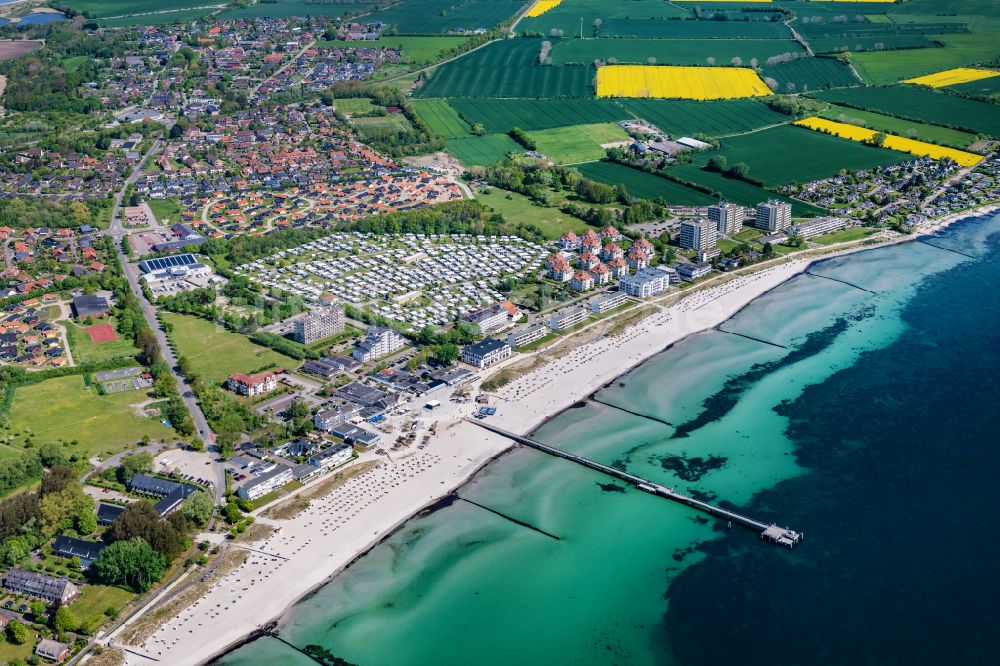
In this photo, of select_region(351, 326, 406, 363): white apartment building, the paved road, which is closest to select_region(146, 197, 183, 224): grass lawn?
the paved road

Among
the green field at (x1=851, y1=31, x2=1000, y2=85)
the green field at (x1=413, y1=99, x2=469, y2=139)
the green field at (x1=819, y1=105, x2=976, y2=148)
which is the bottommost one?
the green field at (x1=819, y1=105, x2=976, y2=148)

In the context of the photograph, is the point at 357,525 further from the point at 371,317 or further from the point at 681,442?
the point at 371,317

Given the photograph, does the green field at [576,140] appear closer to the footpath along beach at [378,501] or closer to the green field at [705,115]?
the green field at [705,115]

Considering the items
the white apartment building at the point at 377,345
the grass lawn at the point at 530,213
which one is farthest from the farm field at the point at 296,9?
the white apartment building at the point at 377,345

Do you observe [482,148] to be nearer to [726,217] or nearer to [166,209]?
[726,217]

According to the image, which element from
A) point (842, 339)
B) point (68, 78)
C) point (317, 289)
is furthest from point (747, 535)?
point (68, 78)

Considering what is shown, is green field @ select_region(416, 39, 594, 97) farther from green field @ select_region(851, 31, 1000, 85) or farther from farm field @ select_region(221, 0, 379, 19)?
farm field @ select_region(221, 0, 379, 19)
